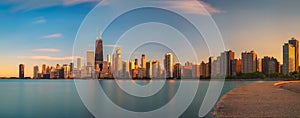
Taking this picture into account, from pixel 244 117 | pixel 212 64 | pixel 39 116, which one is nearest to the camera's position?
pixel 244 117

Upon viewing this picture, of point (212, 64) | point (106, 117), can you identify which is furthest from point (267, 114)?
point (212, 64)

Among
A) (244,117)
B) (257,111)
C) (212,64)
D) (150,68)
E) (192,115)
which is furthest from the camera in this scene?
(212,64)

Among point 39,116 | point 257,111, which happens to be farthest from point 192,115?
point 39,116

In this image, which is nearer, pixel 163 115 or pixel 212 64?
pixel 163 115

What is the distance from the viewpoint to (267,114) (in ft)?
76.2

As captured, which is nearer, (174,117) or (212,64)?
(174,117)

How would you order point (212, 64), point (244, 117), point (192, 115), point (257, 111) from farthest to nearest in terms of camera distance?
point (212, 64) < point (192, 115) < point (257, 111) < point (244, 117)

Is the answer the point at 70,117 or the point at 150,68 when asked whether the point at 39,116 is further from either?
the point at 150,68

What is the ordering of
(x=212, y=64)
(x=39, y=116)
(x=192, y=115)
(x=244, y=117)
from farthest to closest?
(x=212, y=64)
(x=39, y=116)
(x=192, y=115)
(x=244, y=117)

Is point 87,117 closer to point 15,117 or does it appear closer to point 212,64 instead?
point 15,117

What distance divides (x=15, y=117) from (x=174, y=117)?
52.9ft

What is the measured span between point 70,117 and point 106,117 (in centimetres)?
361

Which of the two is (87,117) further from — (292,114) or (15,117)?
(292,114)

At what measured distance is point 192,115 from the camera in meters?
31.7
